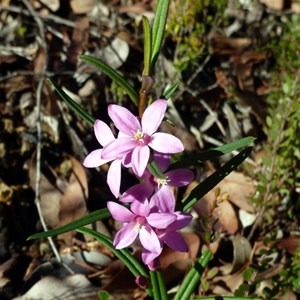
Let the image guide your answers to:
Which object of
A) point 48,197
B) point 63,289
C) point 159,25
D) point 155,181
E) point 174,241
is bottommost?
point 63,289

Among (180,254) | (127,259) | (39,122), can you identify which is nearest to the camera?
(127,259)

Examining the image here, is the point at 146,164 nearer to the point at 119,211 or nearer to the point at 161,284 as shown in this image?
the point at 119,211

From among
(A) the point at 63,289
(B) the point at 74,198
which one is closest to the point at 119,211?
(A) the point at 63,289

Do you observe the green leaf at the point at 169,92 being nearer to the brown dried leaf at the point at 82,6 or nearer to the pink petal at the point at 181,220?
the pink petal at the point at 181,220

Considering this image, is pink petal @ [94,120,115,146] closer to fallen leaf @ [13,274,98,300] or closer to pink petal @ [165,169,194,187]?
pink petal @ [165,169,194,187]

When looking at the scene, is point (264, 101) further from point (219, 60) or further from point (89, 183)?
point (89, 183)

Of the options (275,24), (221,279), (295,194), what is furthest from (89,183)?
(275,24)

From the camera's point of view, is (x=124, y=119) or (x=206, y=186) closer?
(x=124, y=119)

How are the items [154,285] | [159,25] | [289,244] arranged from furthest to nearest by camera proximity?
[289,244] < [154,285] < [159,25]
